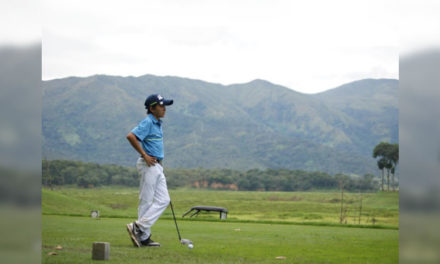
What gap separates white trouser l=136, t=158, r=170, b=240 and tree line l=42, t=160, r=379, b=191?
12148 centimetres

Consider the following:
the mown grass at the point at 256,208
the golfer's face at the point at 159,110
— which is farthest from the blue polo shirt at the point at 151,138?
the mown grass at the point at 256,208

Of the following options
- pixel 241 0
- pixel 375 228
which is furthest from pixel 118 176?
pixel 375 228

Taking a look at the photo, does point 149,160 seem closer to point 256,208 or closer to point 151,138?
point 151,138

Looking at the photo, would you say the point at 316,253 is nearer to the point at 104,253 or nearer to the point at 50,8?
the point at 104,253

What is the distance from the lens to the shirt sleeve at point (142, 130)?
7.95m

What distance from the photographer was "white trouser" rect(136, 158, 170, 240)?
800cm

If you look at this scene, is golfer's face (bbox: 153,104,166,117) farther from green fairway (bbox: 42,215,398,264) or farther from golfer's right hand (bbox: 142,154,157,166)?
green fairway (bbox: 42,215,398,264)

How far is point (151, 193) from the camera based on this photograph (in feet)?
26.4

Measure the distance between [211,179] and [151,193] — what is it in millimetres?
143582

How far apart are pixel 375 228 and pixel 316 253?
5.75m

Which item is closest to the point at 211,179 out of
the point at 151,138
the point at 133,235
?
the point at 151,138

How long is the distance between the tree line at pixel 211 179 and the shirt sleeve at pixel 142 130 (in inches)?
4787

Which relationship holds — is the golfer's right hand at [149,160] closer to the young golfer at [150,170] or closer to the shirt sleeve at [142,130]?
the young golfer at [150,170]

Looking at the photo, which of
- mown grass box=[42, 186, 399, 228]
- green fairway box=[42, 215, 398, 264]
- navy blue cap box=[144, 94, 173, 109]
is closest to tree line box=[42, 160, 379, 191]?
mown grass box=[42, 186, 399, 228]
